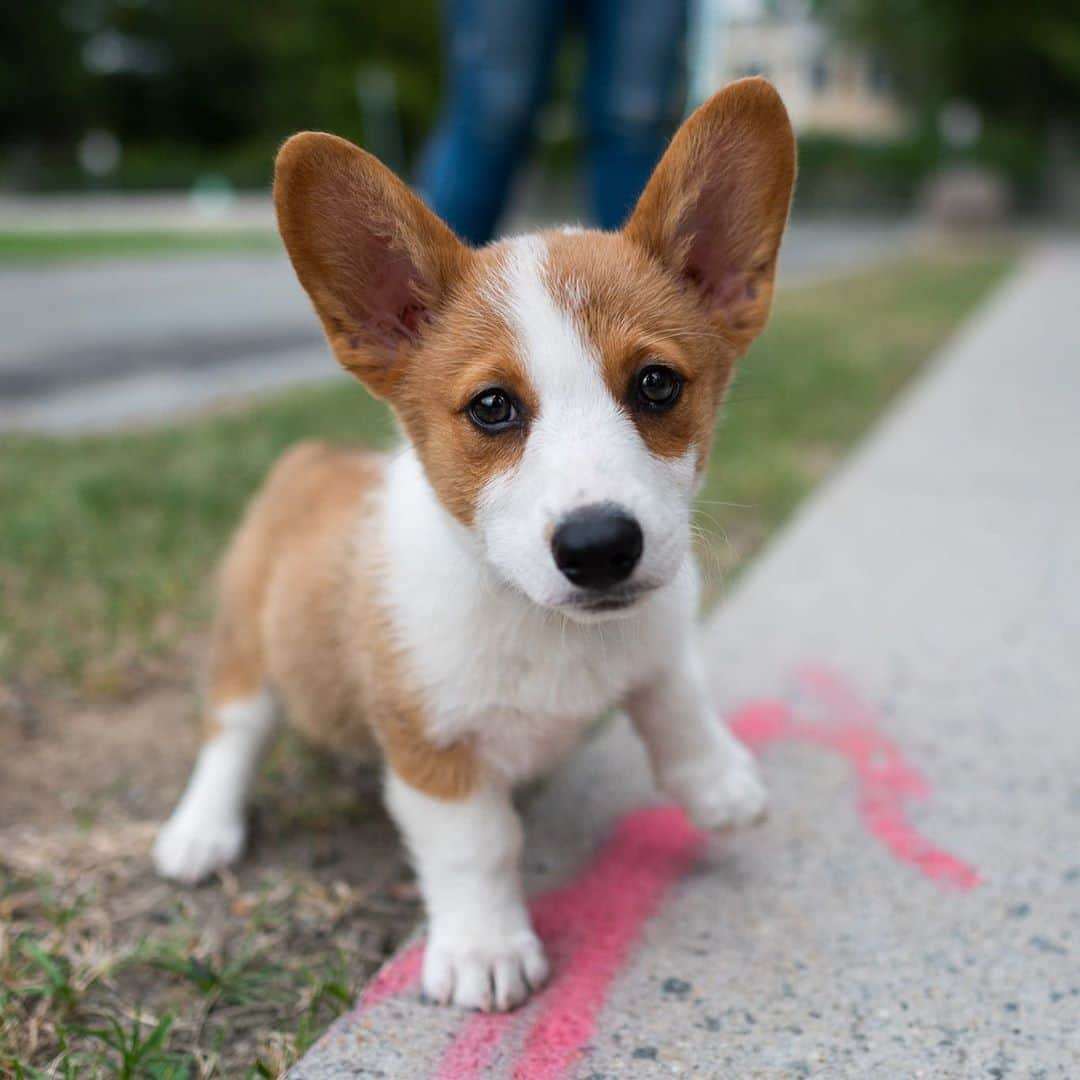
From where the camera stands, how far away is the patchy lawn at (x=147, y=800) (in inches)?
75.7

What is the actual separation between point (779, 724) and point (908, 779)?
1.11 feet

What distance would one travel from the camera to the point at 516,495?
183 centimetres

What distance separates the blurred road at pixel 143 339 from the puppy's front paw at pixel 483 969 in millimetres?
4330

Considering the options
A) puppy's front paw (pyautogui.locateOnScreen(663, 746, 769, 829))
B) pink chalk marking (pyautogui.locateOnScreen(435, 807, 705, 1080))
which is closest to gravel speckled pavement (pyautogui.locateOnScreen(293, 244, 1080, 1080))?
pink chalk marking (pyautogui.locateOnScreen(435, 807, 705, 1080))

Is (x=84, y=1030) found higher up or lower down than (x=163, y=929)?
→ higher up

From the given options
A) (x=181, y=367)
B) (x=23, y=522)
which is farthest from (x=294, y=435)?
(x=181, y=367)

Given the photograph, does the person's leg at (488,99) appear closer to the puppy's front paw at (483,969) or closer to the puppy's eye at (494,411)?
the puppy's eye at (494,411)

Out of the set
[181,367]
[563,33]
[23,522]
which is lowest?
[181,367]

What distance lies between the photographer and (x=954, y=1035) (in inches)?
69.8

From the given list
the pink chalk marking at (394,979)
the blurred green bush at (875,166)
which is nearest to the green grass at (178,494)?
the pink chalk marking at (394,979)

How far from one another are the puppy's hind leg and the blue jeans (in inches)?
89.9

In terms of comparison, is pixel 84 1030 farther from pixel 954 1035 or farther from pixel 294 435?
pixel 294 435

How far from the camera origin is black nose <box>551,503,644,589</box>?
5.48 feet

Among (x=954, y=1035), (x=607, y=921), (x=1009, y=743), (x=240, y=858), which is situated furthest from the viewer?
(x=1009, y=743)
